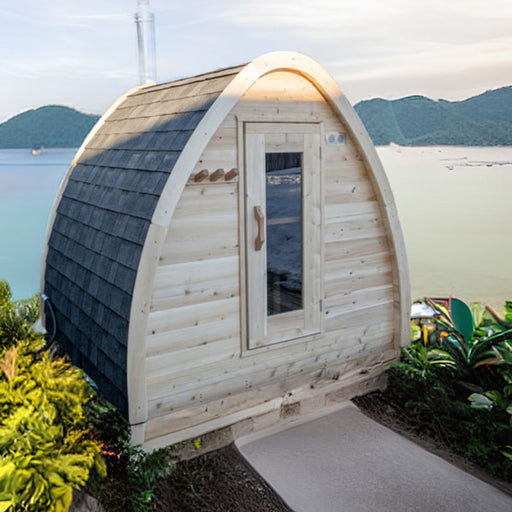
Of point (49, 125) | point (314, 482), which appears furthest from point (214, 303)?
point (49, 125)

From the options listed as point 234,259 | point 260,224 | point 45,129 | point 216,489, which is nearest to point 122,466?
point 216,489

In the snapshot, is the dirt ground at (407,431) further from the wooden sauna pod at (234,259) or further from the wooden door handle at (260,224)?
the wooden door handle at (260,224)

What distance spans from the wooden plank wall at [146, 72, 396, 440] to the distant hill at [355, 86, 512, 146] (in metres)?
11.8

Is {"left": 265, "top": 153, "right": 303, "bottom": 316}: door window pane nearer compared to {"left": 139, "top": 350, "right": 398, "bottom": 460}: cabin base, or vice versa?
{"left": 139, "top": 350, "right": 398, "bottom": 460}: cabin base

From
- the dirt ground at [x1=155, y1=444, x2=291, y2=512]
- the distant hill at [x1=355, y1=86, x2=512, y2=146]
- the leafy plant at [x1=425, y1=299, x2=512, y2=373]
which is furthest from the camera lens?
the distant hill at [x1=355, y1=86, x2=512, y2=146]

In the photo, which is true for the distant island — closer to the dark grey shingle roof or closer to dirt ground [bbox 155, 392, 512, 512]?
the dark grey shingle roof

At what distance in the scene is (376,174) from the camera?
4.75 meters

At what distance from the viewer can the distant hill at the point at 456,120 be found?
16781 millimetres

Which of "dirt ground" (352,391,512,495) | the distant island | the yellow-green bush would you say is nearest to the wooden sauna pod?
"dirt ground" (352,391,512,495)

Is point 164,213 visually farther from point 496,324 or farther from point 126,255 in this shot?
point 496,324

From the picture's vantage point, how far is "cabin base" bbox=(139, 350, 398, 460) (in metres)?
4.09

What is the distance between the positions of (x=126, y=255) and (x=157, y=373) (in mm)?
847

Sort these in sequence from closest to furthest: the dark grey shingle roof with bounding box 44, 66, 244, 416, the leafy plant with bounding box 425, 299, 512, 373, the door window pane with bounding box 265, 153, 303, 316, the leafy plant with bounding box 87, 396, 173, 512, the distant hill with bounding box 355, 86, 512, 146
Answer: the leafy plant with bounding box 87, 396, 173, 512
the dark grey shingle roof with bounding box 44, 66, 244, 416
the door window pane with bounding box 265, 153, 303, 316
the leafy plant with bounding box 425, 299, 512, 373
the distant hill with bounding box 355, 86, 512, 146

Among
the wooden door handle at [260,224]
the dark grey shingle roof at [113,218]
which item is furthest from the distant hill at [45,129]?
the wooden door handle at [260,224]
